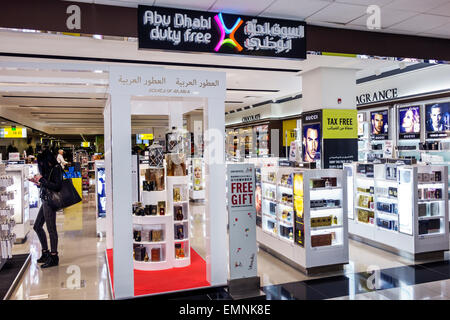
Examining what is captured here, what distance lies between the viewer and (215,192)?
4.76 meters

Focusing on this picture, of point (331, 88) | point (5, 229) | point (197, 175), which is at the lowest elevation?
point (5, 229)

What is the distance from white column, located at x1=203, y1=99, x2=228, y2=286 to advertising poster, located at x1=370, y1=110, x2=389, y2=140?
6464 millimetres

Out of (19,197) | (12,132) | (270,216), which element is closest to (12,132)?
(12,132)

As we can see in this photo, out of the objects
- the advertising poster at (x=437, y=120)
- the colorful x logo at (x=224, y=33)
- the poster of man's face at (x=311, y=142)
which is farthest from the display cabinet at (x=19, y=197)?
the advertising poster at (x=437, y=120)

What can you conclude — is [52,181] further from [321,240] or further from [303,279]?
[321,240]

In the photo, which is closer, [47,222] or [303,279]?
[303,279]

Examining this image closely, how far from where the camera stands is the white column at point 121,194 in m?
4.29

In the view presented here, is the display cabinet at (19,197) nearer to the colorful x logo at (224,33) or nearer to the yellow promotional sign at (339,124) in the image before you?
the colorful x logo at (224,33)

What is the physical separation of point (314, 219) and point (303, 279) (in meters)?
0.85

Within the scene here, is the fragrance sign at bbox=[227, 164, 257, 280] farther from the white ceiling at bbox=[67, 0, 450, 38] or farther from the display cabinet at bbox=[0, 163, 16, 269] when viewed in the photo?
the display cabinet at bbox=[0, 163, 16, 269]

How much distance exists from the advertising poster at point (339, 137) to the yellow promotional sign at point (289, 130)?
20.5ft

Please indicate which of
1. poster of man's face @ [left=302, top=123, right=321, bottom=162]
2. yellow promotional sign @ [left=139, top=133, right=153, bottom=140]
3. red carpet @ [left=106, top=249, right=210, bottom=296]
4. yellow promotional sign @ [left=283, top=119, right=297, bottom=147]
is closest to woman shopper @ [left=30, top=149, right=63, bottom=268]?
red carpet @ [left=106, top=249, right=210, bottom=296]

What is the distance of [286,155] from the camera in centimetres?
1420
